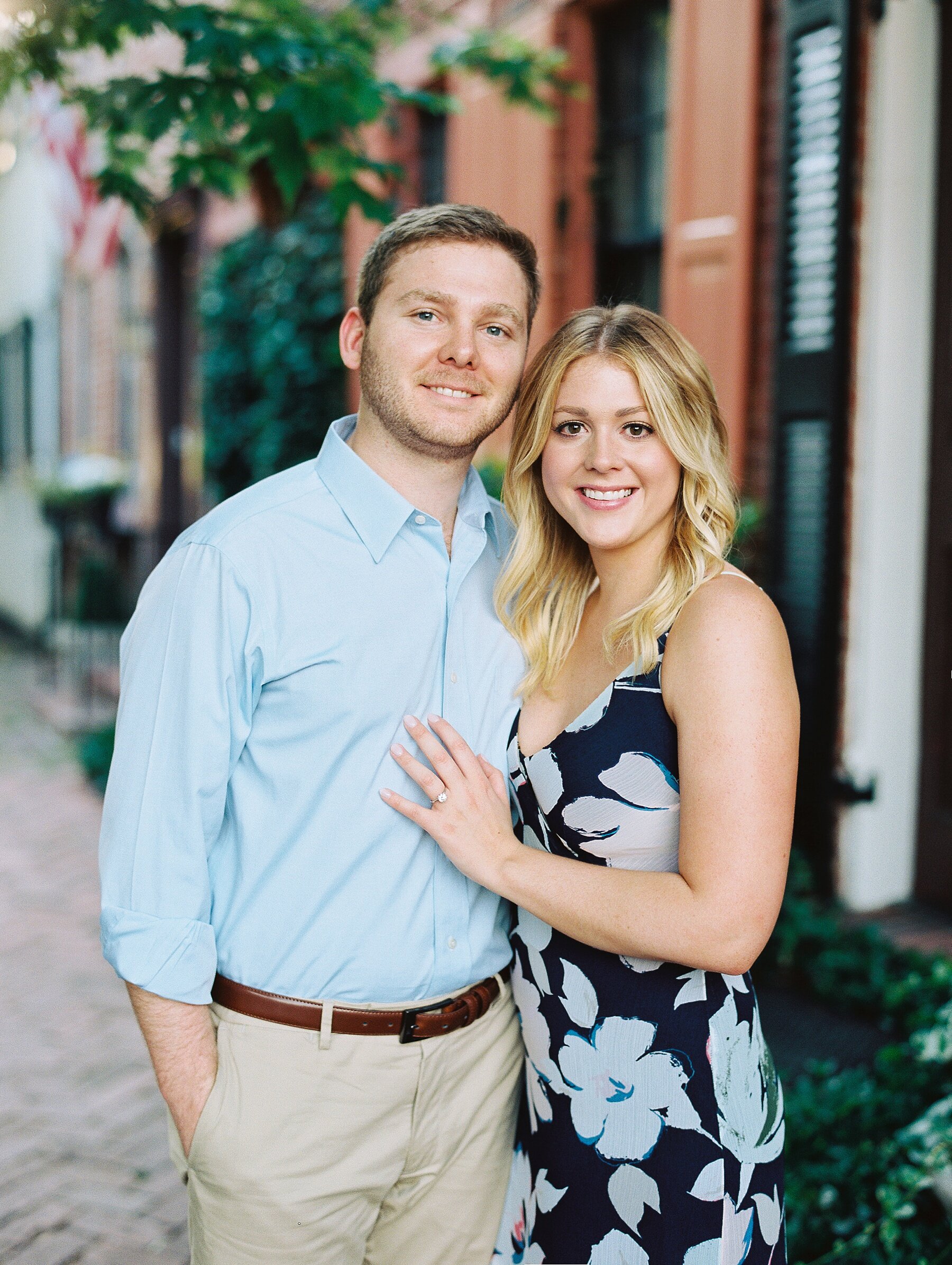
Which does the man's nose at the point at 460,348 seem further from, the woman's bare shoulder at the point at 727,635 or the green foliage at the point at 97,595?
the green foliage at the point at 97,595

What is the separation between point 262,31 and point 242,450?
6.43 meters

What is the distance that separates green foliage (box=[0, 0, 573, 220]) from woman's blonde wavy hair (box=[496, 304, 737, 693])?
1389 mm

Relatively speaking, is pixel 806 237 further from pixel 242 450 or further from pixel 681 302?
pixel 242 450

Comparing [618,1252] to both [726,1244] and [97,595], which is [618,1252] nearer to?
[726,1244]

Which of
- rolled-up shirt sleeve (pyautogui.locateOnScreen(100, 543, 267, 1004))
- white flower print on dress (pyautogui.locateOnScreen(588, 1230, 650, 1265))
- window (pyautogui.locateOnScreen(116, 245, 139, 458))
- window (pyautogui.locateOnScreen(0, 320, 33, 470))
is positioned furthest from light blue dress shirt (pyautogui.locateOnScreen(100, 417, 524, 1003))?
window (pyautogui.locateOnScreen(0, 320, 33, 470))

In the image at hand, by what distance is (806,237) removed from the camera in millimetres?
4410

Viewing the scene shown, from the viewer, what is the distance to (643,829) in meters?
1.92

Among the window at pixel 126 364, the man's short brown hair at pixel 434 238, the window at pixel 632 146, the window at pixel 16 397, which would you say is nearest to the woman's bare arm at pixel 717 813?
the man's short brown hair at pixel 434 238

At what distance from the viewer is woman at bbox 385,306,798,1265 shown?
1791 millimetres

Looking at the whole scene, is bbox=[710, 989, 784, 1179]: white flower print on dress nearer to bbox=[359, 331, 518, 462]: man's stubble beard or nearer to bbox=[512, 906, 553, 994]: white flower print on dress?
bbox=[512, 906, 553, 994]: white flower print on dress

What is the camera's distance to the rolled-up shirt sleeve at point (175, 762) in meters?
1.85

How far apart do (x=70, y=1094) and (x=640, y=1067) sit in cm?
269

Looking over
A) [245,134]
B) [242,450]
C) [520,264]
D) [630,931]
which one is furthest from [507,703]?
[242,450]

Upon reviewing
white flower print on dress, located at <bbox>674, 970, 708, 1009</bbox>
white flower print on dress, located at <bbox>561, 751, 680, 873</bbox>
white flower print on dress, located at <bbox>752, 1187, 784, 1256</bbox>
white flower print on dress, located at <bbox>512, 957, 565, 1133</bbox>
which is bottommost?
white flower print on dress, located at <bbox>752, 1187, 784, 1256</bbox>
